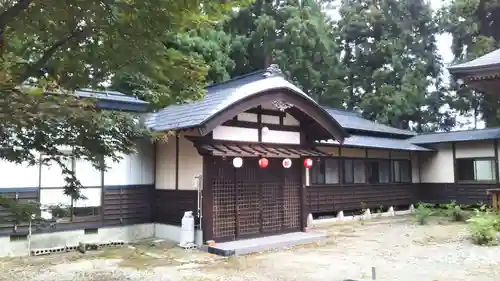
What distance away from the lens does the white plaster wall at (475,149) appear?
1652 cm

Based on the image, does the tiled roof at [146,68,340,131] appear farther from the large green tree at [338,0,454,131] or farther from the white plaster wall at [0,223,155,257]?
the large green tree at [338,0,454,131]

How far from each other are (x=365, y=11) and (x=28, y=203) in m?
27.8

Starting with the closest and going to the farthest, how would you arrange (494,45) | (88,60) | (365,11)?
(88,60)
(494,45)
(365,11)

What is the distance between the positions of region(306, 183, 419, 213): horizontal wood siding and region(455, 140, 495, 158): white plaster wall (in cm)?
237

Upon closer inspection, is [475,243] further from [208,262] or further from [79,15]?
[79,15]

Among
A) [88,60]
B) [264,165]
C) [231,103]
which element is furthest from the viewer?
[264,165]

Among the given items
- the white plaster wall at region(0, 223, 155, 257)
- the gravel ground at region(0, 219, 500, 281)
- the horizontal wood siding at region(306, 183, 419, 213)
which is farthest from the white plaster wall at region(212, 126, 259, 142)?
the horizontal wood siding at region(306, 183, 419, 213)

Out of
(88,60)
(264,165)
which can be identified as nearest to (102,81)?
(88,60)

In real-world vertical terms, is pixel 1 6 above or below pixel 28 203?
above

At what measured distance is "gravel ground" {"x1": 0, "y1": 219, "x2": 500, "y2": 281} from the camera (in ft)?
23.1

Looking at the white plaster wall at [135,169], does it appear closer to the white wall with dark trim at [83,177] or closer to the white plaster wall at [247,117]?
the white wall with dark trim at [83,177]

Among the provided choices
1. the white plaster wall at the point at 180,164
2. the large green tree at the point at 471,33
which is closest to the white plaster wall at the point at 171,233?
the white plaster wall at the point at 180,164

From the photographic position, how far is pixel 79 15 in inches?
110

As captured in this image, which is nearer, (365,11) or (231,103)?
(231,103)
